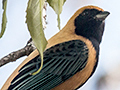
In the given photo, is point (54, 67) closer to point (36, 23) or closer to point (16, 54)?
point (16, 54)

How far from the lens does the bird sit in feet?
5.83

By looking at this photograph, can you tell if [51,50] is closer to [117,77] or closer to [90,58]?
[90,58]

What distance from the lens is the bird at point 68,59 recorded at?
178 centimetres

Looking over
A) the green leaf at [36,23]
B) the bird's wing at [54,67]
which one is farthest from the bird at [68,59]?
the green leaf at [36,23]

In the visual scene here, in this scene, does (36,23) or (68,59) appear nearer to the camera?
(36,23)

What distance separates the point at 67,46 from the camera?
1.93 m

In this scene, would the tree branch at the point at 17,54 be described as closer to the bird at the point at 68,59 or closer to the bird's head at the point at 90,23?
the bird at the point at 68,59

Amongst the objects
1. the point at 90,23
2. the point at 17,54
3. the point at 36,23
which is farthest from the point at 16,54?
the point at 36,23

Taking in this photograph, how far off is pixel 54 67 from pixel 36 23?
0.82m

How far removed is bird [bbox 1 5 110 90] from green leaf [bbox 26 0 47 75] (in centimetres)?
72

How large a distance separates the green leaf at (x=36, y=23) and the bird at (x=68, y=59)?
717 millimetres

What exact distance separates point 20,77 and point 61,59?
311mm

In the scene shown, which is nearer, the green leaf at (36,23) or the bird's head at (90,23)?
the green leaf at (36,23)

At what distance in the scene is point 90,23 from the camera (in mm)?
2051
